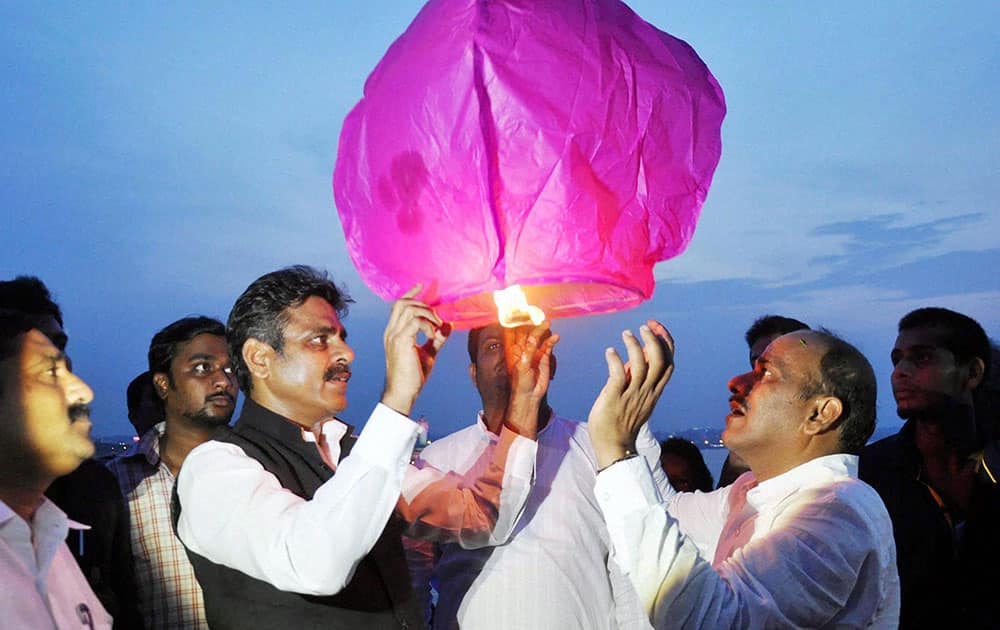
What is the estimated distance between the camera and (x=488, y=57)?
6.68 feet

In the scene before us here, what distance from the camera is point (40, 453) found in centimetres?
224

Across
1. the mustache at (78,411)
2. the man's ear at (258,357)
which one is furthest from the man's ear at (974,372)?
the mustache at (78,411)

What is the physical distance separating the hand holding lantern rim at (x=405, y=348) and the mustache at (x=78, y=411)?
0.79 meters

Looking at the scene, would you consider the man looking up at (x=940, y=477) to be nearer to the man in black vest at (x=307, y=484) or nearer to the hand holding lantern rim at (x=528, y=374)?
the hand holding lantern rim at (x=528, y=374)

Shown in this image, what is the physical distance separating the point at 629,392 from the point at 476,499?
49.7 inches

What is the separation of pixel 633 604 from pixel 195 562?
6.25ft

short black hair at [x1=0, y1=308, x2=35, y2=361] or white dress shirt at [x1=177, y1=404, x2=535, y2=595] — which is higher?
short black hair at [x1=0, y1=308, x2=35, y2=361]

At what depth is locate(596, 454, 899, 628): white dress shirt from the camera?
2164 mm

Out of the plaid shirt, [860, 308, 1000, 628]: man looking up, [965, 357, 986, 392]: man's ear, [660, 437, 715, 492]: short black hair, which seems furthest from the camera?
[660, 437, 715, 492]: short black hair

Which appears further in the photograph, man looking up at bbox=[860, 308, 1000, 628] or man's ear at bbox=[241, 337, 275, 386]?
man looking up at bbox=[860, 308, 1000, 628]

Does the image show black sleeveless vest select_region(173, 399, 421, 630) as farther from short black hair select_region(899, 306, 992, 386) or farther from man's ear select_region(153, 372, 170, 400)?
short black hair select_region(899, 306, 992, 386)

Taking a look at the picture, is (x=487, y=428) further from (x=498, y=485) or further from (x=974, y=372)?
(x=974, y=372)

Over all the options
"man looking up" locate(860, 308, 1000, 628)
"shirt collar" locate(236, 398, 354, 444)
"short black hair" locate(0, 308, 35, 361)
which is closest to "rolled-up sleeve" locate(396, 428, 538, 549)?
"shirt collar" locate(236, 398, 354, 444)

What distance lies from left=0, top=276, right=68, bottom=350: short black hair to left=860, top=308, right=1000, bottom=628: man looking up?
3.78 metres
